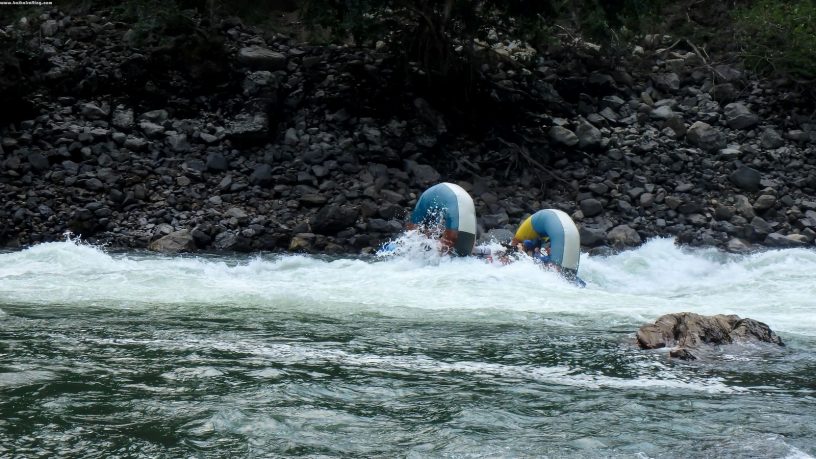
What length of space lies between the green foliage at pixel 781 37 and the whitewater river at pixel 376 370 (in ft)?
29.6

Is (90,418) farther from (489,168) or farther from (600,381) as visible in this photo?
(489,168)

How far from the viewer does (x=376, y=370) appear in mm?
5477

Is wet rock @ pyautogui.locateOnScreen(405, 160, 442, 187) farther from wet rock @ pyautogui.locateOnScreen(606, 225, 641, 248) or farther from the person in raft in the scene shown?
the person in raft

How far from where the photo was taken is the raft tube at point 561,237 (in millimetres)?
10711

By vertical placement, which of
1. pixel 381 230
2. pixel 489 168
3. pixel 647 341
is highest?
pixel 489 168

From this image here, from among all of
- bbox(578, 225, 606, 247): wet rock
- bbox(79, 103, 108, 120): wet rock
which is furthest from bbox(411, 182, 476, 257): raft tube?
bbox(79, 103, 108, 120): wet rock

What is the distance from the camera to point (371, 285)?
9.54 meters

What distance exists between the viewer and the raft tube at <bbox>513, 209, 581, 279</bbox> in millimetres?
10711

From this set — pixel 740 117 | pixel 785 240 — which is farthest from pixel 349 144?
pixel 740 117

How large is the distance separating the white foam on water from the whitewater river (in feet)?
0.18

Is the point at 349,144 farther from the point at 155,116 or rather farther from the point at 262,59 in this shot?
the point at 155,116

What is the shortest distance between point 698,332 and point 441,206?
5.50 meters

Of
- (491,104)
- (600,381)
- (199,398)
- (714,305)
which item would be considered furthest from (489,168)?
(199,398)

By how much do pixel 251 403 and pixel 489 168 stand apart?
38.9ft
